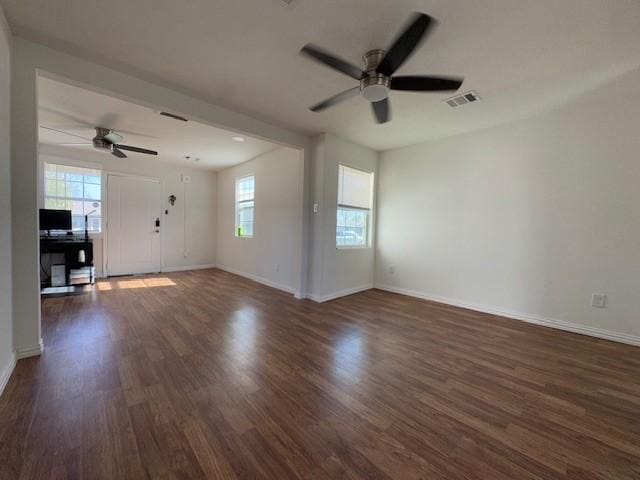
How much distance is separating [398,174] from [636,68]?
8.81 ft

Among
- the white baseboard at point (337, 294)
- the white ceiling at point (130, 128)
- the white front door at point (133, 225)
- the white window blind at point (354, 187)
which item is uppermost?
the white ceiling at point (130, 128)

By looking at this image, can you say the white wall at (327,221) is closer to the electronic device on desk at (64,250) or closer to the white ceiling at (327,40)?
the white ceiling at (327,40)

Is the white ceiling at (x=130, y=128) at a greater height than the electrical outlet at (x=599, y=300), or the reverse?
the white ceiling at (x=130, y=128)

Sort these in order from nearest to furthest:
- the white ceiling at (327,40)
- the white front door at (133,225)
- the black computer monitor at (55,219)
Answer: the white ceiling at (327,40), the black computer monitor at (55,219), the white front door at (133,225)

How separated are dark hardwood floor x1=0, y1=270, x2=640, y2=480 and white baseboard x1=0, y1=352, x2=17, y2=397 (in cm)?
4

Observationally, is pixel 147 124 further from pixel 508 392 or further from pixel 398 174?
pixel 508 392

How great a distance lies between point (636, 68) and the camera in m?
2.34

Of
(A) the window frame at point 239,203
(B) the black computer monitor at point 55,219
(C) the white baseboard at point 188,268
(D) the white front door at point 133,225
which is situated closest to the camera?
(B) the black computer monitor at point 55,219

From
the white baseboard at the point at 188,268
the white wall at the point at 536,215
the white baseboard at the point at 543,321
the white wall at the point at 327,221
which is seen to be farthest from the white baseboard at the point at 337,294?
the white baseboard at the point at 188,268

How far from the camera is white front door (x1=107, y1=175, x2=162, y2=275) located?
17.1 ft

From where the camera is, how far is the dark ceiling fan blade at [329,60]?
1.73 m

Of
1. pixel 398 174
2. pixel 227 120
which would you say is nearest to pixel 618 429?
pixel 398 174

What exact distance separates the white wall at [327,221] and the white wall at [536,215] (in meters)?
1.05

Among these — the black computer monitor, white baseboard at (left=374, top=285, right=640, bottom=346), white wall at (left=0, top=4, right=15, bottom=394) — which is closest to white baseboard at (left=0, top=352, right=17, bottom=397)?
white wall at (left=0, top=4, right=15, bottom=394)
